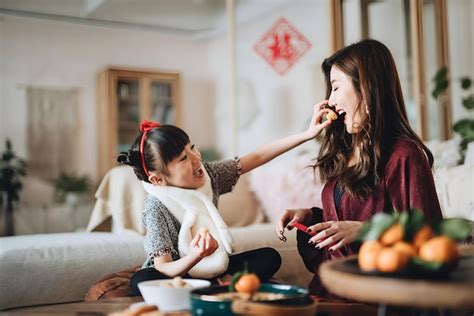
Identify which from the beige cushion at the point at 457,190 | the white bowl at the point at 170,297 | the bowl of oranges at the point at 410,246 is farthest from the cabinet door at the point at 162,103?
the bowl of oranges at the point at 410,246

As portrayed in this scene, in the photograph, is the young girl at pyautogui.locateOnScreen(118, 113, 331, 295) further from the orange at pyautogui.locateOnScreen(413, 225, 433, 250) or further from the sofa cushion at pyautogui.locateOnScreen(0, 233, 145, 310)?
the orange at pyautogui.locateOnScreen(413, 225, 433, 250)

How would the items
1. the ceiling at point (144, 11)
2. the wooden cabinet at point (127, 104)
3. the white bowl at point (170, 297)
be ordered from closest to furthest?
1. the white bowl at point (170, 297)
2. the ceiling at point (144, 11)
3. the wooden cabinet at point (127, 104)

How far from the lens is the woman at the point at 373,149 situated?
154 cm

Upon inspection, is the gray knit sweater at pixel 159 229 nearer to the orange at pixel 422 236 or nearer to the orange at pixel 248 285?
the orange at pixel 248 285

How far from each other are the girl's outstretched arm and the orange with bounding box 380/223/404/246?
75 cm

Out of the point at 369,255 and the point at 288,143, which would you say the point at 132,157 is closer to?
the point at 288,143

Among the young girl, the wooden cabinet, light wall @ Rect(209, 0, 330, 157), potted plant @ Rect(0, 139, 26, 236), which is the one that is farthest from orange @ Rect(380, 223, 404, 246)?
the wooden cabinet

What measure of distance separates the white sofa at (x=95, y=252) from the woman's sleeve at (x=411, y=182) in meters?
0.88

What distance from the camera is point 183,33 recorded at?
7.20m

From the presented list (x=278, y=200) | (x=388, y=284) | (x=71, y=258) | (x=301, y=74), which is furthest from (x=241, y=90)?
(x=388, y=284)

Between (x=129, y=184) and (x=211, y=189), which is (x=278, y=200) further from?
(x=211, y=189)

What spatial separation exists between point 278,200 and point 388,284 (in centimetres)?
199

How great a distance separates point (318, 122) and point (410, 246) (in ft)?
2.74

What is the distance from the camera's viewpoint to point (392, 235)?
99cm
